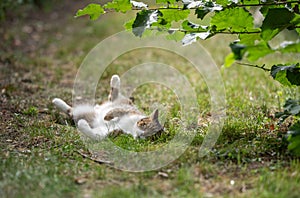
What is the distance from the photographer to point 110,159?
3.50 metres

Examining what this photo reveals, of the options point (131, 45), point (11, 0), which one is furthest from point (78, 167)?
point (131, 45)

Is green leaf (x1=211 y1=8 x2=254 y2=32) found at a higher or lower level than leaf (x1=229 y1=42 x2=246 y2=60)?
higher

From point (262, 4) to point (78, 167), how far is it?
1737 mm

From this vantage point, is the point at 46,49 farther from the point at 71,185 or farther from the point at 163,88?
the point at 71,185

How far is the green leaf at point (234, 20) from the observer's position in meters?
3.49

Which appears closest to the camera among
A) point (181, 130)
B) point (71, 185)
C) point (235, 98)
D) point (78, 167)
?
point (71, 185)

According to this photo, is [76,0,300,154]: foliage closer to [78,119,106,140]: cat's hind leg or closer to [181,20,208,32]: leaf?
[181,20,208,32]: leaf

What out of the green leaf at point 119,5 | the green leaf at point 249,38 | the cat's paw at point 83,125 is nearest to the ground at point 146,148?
the cat's paw at point 83,125

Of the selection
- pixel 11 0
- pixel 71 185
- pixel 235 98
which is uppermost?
pixel 11 0

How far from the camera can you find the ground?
9.79ft

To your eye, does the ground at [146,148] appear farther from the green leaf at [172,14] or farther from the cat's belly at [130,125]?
the green leaf at [172,14]

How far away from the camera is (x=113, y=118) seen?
4.41 m

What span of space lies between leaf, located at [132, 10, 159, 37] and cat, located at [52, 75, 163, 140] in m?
0.86

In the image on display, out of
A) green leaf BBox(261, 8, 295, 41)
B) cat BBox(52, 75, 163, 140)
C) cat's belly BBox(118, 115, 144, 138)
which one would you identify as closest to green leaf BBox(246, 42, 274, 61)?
green leaf BBox(261, 8, 295, 41)
